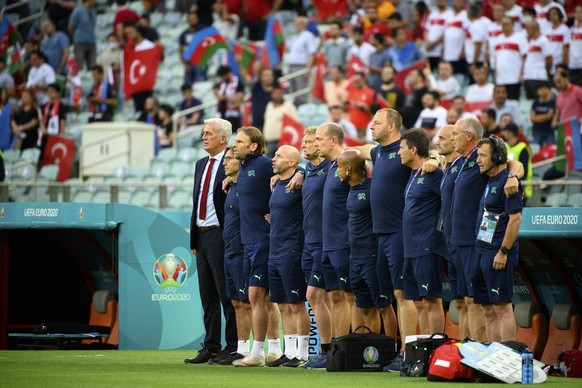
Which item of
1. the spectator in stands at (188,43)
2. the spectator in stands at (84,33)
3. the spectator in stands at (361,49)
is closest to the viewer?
the spectator in stands at (361,49)

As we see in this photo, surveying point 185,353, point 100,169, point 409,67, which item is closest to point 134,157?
point 100,169

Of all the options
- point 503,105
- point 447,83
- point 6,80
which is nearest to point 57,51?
point 6,80

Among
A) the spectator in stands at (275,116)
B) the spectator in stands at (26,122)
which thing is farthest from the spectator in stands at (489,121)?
the spectator in stands at (26,122)

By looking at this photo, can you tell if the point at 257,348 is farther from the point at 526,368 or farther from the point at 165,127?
the point at 165,127

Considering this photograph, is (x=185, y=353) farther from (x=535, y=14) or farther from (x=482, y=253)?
(x=535, y=14)

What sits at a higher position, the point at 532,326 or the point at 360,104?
the point at 360,104

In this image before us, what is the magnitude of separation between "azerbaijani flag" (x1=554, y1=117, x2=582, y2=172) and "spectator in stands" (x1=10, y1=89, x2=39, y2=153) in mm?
10671

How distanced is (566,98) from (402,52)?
381 cm

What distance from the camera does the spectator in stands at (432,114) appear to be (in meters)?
18.6

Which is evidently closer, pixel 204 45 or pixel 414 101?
pixel 414 101

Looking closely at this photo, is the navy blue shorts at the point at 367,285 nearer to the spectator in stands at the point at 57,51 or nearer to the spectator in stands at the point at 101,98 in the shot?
the spectator in stands at the point at 101,98

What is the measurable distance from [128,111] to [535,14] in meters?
8.76

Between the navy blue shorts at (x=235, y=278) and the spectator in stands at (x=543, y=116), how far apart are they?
7.44 m

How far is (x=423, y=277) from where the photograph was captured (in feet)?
36.0
